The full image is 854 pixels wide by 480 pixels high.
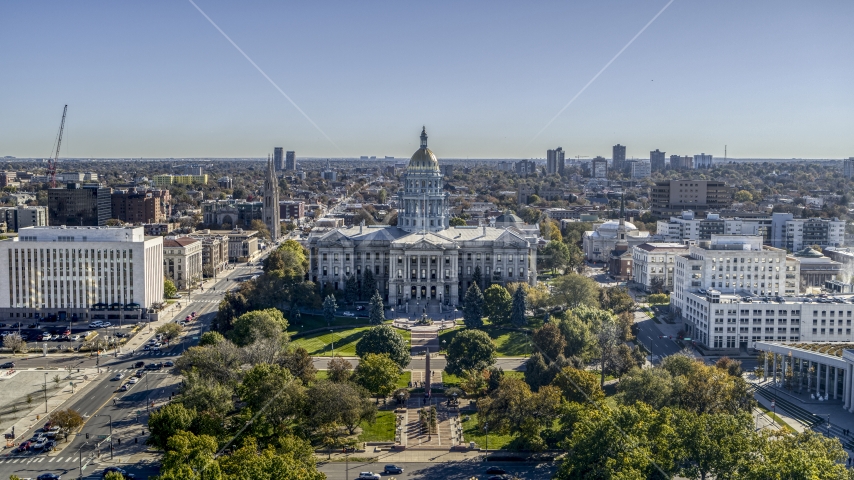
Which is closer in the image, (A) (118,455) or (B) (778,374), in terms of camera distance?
(A) (118,455)

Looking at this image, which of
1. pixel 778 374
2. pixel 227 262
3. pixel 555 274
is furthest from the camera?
pixel 227 262

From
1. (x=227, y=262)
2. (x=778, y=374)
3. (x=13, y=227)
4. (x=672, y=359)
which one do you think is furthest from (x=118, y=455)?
(x=13, y=227)

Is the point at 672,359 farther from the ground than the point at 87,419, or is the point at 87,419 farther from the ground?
the point at 672,359

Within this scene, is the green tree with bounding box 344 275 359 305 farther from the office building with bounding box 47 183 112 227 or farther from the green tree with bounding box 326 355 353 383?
the office building with bounding box 47 183 112 227

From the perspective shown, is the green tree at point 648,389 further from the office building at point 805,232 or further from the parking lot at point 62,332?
the office building at point 805,232

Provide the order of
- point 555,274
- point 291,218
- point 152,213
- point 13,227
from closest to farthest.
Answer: point 555,274 < point 13,227 < point 152,213 < point 291,218

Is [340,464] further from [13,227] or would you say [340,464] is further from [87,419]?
[13,227]
